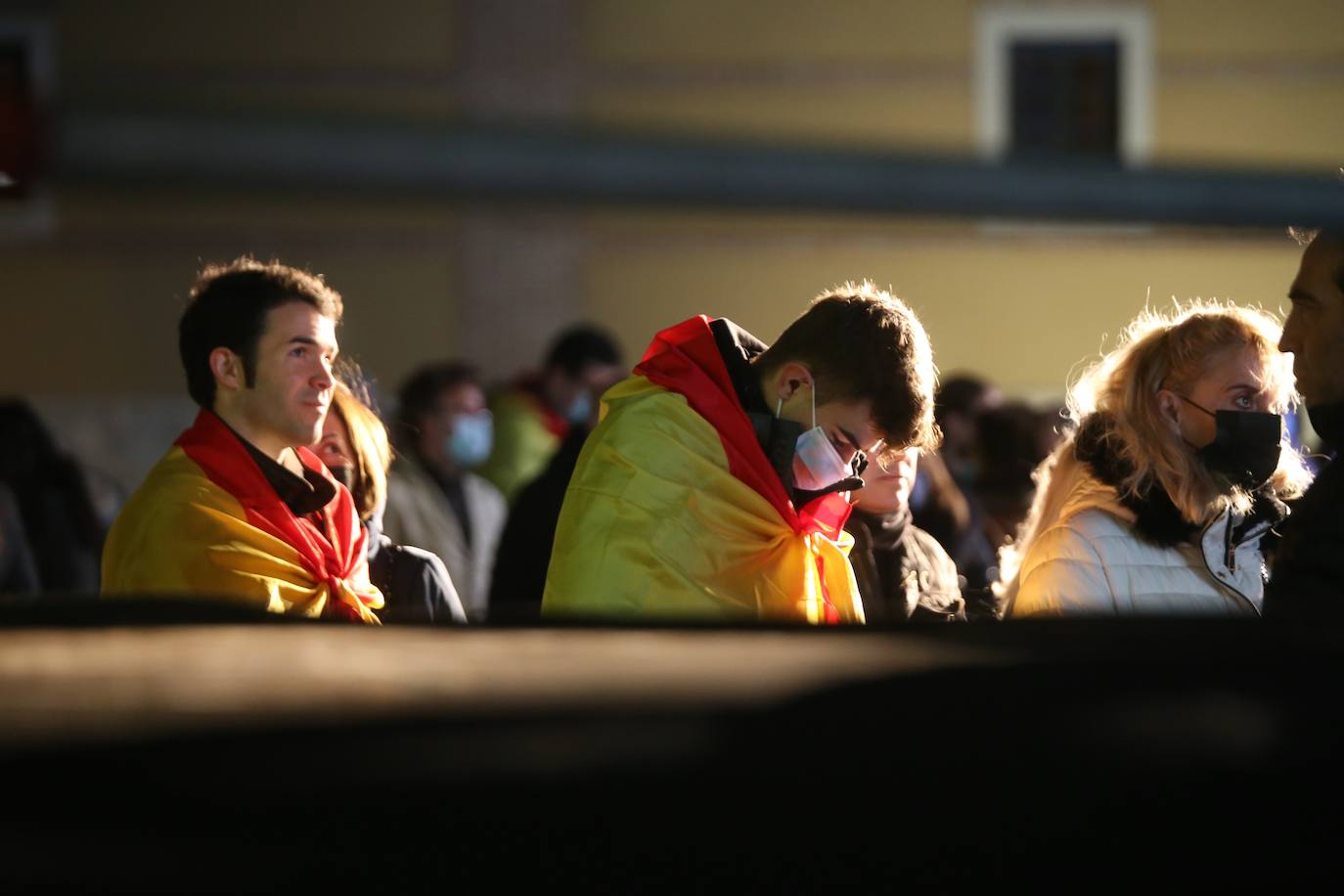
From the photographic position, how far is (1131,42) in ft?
46.3

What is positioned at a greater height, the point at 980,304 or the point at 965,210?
the point at 965,210

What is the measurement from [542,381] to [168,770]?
6.99 metres

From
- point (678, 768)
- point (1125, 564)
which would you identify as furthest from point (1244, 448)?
point (678, 768)

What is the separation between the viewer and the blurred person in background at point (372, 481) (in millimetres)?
3652

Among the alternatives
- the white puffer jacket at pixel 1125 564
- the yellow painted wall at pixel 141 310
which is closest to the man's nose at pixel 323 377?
the white puffer jacket at pixel 1125 564

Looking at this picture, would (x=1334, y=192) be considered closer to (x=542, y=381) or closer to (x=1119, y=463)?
(x=1119, y=463)

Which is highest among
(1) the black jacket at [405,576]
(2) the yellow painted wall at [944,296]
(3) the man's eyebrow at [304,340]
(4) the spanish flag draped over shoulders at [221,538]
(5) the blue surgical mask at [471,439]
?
(3) the man's eyebrow at [304,340]

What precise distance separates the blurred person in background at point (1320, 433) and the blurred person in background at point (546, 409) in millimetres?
4920

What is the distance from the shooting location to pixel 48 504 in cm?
549

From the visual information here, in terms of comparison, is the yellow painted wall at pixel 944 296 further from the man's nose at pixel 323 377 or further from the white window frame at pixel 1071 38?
the man's nose at pixel 323 377

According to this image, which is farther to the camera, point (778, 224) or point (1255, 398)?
point (1255, 398)

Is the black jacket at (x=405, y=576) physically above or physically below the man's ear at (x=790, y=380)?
below

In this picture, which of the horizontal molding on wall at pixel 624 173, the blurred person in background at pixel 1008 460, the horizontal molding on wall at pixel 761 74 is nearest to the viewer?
the horizontal molding on wall at pixel 624 173

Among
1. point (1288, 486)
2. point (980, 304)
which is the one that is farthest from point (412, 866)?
point (980, 304)
